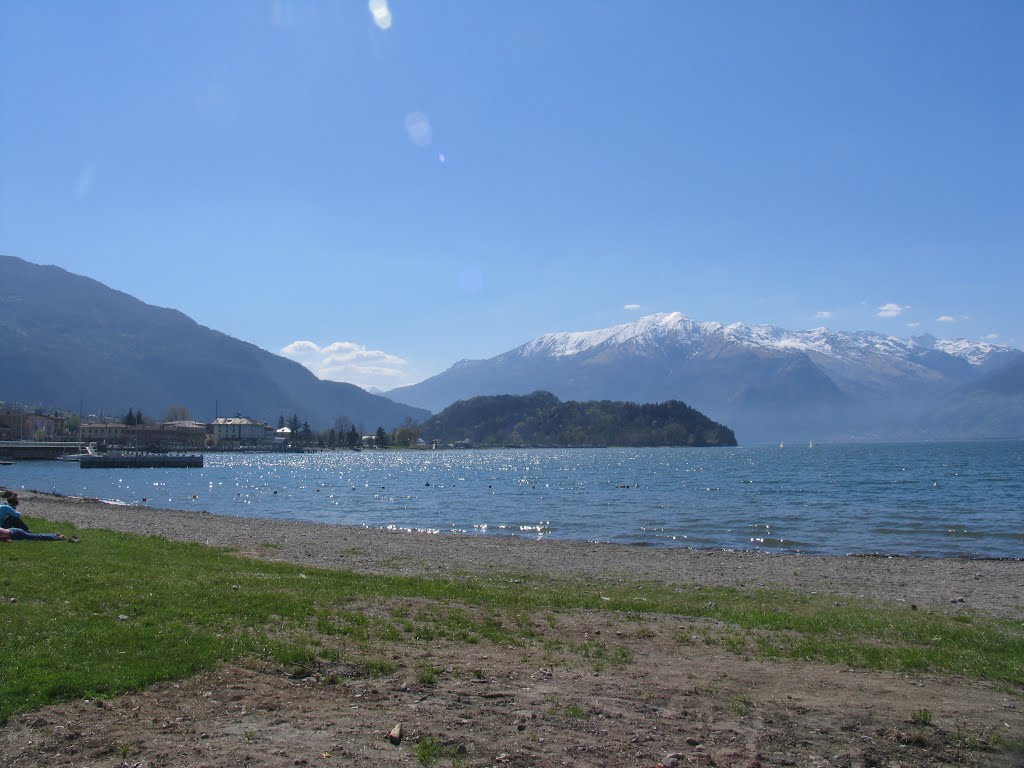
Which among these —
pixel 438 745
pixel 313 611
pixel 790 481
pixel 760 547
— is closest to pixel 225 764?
pixel 438 745

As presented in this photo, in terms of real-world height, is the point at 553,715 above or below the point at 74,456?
above

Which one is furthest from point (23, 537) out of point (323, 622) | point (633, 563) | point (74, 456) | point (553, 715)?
point (74, 456)

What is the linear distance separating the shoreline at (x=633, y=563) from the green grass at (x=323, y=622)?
9.93ft

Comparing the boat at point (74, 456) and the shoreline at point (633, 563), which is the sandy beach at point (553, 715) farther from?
the boat at point (74, 456)

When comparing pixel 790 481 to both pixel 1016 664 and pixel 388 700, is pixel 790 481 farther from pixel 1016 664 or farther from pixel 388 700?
pixel 388 700

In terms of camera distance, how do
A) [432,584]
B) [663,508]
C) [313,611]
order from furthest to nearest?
[663,508], [432,584], [313,611]

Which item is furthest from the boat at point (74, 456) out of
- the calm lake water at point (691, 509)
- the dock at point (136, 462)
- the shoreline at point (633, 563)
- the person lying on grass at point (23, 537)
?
the person lying on grass at point (23, 537)

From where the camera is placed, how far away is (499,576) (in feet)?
80.0

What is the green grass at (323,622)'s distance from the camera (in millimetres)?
10852

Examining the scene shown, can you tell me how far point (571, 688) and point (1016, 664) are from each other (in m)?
8.30

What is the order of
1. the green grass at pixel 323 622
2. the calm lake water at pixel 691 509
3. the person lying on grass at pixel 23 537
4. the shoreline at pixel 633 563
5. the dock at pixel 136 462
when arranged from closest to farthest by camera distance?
the green grass at pixel 323 622 < the person lying on grass at pixel 23 537 < the shoreline at pixel 633 563 < the calm lake water at pixel 691 509 < the dock at pixel 136 462

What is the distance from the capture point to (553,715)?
9781 millimetres

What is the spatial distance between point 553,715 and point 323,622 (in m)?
5.70

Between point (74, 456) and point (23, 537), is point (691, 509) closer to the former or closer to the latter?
point (23, 537)
